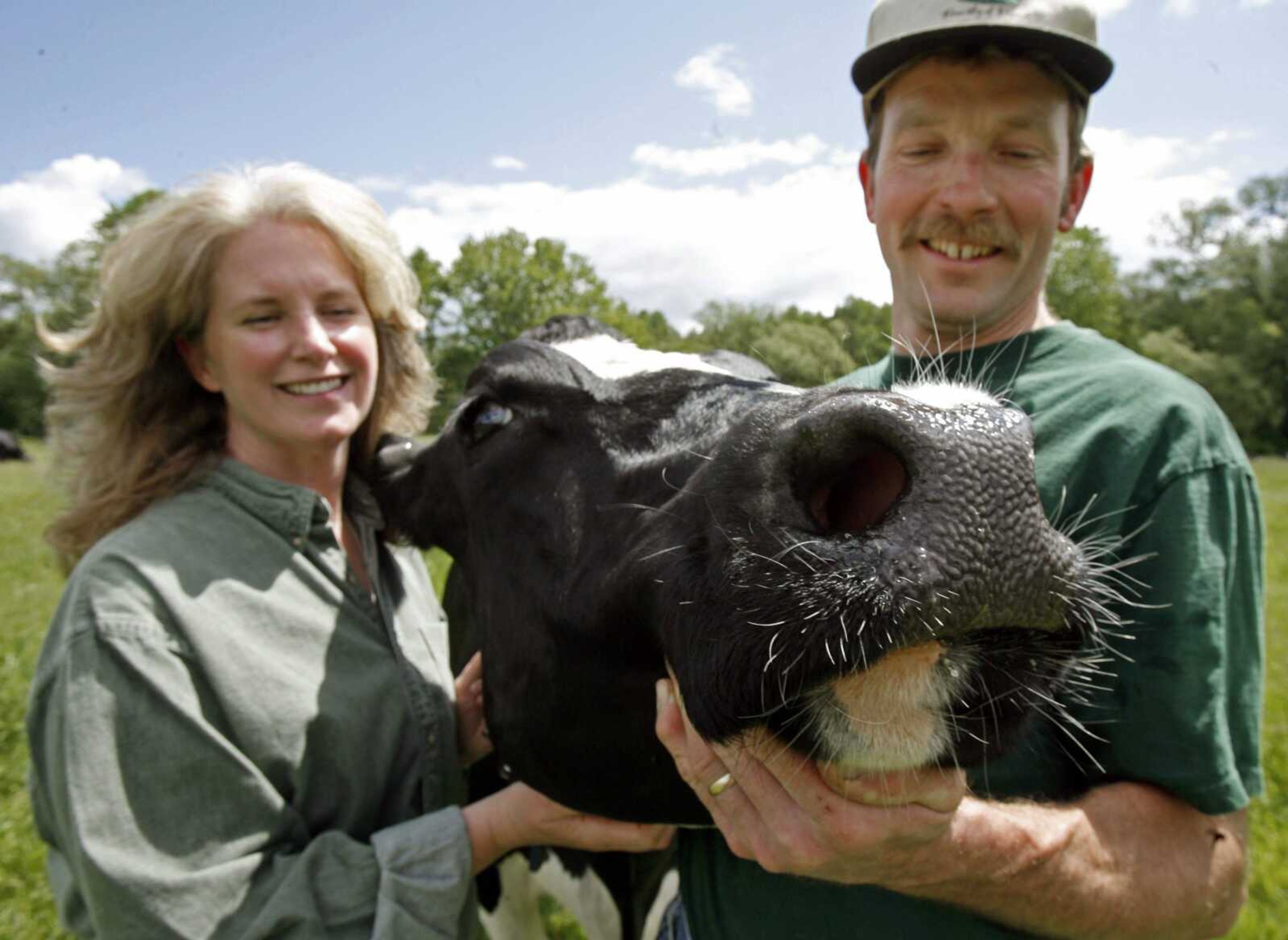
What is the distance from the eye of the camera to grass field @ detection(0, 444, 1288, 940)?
4.78 metres

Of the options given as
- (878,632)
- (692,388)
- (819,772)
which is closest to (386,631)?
(692,388)

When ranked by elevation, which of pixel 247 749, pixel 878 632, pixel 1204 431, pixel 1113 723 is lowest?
pixel 247 749

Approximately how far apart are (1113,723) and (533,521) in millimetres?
1501

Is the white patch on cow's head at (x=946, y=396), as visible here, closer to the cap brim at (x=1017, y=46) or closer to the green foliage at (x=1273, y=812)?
the cap brim at (x=1017, y=46)

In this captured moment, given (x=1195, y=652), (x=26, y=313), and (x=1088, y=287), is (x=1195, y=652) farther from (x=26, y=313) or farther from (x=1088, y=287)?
(x=26, y=313)

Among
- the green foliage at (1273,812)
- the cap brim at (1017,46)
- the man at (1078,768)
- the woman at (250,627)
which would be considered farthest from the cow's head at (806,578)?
the green foliage at (1273,812)

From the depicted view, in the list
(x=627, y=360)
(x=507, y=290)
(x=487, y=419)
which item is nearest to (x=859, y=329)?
(x=627, y=360)

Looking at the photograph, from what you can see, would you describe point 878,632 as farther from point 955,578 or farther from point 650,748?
point 650,748

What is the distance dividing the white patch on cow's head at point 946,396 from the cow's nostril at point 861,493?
106 mm

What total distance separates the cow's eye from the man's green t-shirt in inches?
42.1

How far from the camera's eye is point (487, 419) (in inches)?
103

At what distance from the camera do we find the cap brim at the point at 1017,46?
2.44 meters

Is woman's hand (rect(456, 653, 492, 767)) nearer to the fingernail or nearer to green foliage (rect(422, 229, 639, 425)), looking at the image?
the fingernail

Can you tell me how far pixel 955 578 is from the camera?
124 cm
